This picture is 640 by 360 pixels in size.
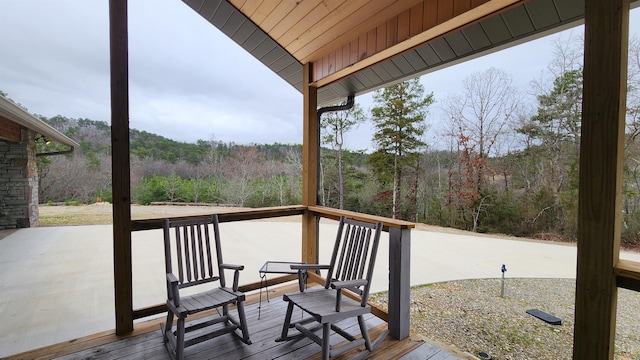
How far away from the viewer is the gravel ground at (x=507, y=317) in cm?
325

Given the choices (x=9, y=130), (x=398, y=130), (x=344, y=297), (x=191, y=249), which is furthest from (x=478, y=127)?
(x=9, y=130)

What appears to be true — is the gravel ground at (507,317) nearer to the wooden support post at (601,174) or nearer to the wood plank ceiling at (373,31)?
the wooden support post at (601,174)

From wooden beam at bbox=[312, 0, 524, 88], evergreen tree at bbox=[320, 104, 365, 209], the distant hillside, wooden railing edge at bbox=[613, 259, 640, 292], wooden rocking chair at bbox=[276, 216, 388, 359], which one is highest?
evergreen tree at bbox=[320, 104, 365, 209]

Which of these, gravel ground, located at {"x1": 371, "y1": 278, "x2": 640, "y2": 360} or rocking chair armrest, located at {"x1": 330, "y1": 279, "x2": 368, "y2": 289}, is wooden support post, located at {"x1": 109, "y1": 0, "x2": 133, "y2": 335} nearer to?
rocking chair armrest, located at {"x1": 330, "y1": 279, "x2": 368, "y2": 289}

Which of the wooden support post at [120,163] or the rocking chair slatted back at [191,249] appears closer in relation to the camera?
the wooden support post at [120,163]

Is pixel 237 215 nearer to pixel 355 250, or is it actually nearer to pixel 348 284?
pixel 355 250

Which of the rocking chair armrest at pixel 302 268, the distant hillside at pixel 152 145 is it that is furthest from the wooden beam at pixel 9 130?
the rocking chair armrest at pixel 302 268

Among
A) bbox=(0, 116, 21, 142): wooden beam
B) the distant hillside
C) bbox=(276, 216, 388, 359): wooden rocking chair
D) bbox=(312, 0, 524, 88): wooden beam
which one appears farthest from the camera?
bbox=(0, 116, 21, 142): wooden beam

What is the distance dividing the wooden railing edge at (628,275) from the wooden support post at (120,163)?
10.4 feet

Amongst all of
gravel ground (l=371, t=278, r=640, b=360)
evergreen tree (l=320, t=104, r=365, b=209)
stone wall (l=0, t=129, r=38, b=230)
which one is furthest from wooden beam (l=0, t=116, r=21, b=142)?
evergreen tree (l=320, t=104, r=365, b=209)

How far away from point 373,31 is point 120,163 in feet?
8.27

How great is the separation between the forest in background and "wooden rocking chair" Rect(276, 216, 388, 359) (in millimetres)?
1928

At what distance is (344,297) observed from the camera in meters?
2.38

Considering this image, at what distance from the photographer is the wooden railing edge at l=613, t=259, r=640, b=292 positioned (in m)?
1.28
